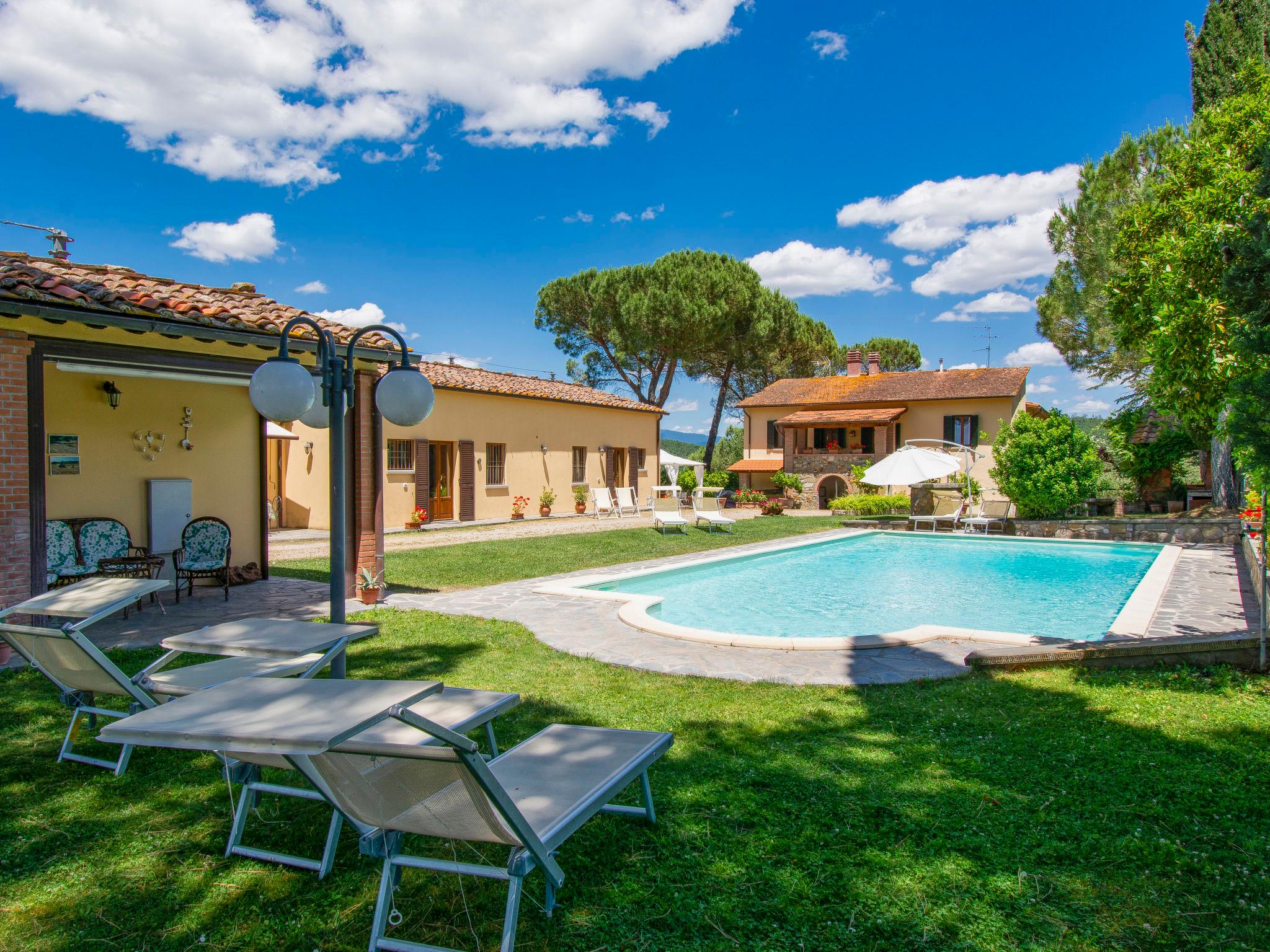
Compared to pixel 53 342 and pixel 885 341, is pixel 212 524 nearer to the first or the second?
pixel 53 342

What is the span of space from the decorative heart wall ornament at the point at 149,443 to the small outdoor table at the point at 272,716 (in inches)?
310

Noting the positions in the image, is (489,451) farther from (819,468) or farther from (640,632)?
(640,632)

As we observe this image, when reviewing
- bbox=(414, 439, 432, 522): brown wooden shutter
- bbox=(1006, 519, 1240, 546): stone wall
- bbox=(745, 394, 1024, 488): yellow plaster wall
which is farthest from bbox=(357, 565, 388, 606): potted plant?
bbox=(745, 394, 1024, 488): yellow plaster wall

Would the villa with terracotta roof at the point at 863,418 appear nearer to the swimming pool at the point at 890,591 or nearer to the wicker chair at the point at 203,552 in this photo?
the swimming pool at the point at 890,591

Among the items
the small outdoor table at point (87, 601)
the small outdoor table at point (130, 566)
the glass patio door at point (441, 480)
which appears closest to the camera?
the small outdoor table at point (87, 601)

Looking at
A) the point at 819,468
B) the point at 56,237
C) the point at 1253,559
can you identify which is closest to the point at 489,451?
the point at 56,237

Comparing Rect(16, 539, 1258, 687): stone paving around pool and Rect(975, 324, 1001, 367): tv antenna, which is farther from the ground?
Rect(975, 324, 1001, 367): tv antenna

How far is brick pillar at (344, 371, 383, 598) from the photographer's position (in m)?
7.63

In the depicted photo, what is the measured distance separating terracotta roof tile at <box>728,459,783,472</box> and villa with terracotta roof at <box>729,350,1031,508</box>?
55 mm

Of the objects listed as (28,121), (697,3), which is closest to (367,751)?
(697,3)

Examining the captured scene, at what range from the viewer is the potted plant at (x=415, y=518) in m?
17.2

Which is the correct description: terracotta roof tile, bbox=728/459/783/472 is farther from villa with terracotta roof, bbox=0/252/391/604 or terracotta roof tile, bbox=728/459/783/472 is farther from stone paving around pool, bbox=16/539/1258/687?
villa with terracotta roof, bbox=0/252/391/604

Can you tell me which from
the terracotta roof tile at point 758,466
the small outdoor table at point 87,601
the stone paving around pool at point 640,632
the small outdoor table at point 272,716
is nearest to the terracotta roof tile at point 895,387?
the terracotta roof tile at point 758,466

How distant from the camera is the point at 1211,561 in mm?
10742
